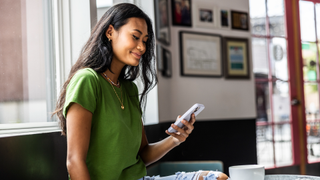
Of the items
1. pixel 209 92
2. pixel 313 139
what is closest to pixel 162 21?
pixel 209 92

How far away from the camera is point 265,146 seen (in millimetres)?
4367

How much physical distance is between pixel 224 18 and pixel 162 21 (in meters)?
1.20

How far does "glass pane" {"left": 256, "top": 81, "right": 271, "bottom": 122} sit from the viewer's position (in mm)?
4352

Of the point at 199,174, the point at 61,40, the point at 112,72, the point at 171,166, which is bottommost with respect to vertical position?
the point at 171,166

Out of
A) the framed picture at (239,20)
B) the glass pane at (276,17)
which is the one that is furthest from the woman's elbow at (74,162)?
the glass pane at (276,17)

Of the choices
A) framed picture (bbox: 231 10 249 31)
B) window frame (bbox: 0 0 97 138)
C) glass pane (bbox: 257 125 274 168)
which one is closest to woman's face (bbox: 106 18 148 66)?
window frame (bbox: 0 0 97 138)

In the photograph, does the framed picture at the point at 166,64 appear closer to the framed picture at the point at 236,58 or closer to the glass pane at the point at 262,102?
the framed picture at the point at 236,58

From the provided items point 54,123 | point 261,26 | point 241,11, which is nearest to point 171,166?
point 54,123

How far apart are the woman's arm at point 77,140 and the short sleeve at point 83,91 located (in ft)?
0.05

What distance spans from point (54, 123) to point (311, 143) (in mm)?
4111

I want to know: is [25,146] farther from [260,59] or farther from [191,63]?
[260,59]

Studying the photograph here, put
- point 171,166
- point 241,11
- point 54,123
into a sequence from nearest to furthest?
point 54,123
point 171,166
point 241,11

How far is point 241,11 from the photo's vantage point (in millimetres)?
4023

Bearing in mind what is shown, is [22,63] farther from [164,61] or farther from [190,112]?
[164,61]
